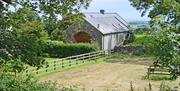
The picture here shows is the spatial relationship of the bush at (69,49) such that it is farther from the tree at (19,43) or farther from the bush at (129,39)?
the tree at (19,43)

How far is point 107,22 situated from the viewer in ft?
163

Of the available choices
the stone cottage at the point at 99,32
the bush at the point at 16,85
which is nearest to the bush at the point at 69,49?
the stone cottage at the point at 99,32

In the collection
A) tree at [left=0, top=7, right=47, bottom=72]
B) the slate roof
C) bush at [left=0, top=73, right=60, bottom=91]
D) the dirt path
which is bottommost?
the dirt path

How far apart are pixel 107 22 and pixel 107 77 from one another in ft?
81.0

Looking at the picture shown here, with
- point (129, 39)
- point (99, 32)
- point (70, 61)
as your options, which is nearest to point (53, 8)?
point (70, 61)

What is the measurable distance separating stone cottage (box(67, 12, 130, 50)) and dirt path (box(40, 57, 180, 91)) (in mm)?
10373

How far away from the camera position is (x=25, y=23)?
994 cm

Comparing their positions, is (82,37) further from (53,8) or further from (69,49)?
(53,8)

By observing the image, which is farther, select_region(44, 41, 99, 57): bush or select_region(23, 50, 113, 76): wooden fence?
select_region(44, 41, 99, 57): bush

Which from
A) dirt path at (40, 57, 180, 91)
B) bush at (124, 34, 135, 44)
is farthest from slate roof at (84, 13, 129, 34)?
dirt path at (40, 57, 180, 91)

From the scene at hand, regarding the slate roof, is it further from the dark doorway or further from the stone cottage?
the dark doorway

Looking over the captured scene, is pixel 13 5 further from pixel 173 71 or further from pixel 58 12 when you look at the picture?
pixel 173 71

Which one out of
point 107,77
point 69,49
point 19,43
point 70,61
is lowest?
point 107,77

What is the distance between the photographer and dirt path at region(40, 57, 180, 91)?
21391 millimetres
